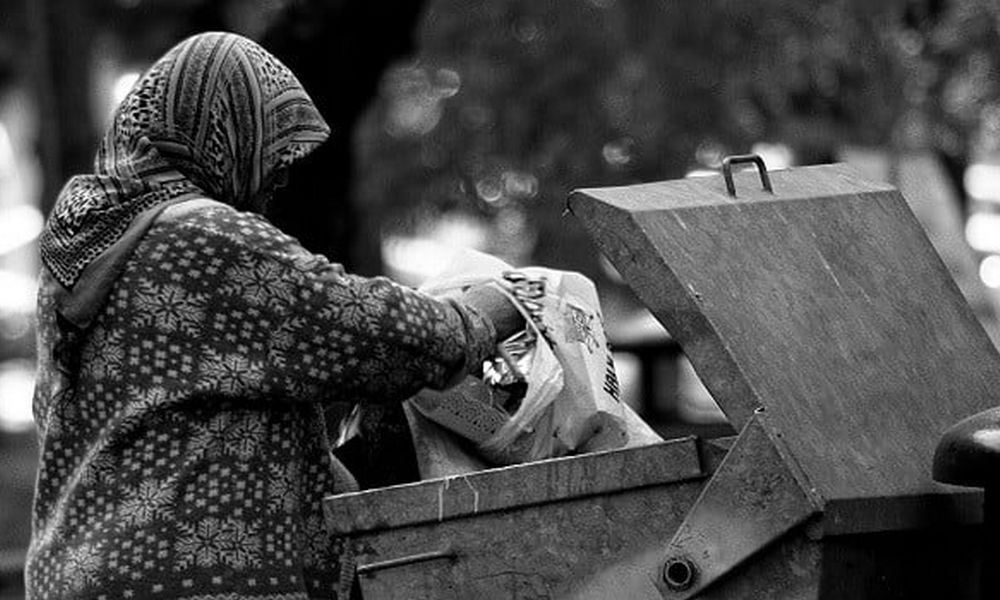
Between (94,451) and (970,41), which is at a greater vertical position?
(94,451)

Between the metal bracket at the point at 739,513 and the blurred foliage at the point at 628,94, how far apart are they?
20.9ft

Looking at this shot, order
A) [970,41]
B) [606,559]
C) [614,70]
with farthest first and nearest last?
[970,41] → [614,70] → [606,559]

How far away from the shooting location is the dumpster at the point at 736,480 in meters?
3.19

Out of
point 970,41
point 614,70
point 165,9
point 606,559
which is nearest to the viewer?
point 606,559

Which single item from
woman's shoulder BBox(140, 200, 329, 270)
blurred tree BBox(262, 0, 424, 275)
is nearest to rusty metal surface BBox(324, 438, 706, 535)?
woman's shoulder BBox(140, 200, 329, 270)

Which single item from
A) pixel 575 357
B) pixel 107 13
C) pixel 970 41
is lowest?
pixel 107 13

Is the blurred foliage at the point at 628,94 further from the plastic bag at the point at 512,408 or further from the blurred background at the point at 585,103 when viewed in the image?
the plastic bag at the point at 512,408

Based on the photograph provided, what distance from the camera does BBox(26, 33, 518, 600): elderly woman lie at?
3.37 meters

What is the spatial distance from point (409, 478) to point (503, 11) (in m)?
6.25

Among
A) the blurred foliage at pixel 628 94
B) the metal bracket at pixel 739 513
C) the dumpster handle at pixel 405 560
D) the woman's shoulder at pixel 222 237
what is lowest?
the blurred foliage at pixel 628 94

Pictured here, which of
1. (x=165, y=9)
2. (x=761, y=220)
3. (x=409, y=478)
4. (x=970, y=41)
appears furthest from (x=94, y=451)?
(x=165, y=9)

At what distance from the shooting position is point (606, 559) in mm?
3328

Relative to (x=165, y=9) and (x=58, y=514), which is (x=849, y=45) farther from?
(x=58, y=514)

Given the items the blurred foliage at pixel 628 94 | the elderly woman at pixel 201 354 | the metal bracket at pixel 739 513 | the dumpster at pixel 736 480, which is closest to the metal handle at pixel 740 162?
the dumpster at pixel 736 480
